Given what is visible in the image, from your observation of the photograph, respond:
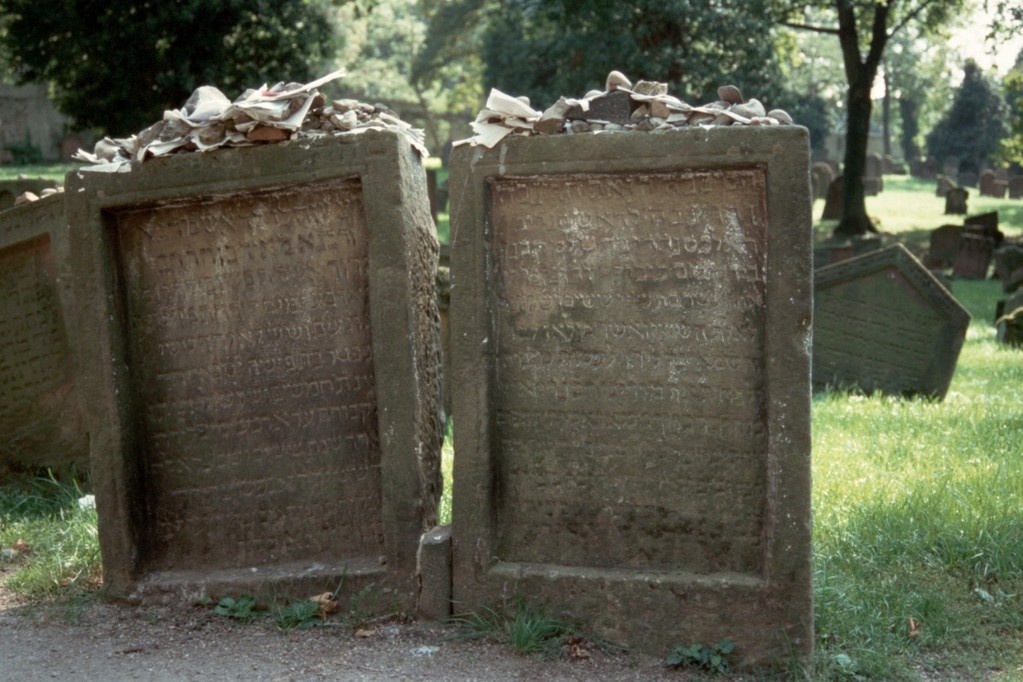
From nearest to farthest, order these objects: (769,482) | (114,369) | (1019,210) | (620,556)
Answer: (769,482)
(620,556)
(114,369)
(1019,210)

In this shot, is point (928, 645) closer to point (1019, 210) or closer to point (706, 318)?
point (706, 318)

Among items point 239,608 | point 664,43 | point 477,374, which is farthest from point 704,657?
point 664,43

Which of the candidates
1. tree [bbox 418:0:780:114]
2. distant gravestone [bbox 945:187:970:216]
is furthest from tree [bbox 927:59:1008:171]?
tree [bbox 418:0:780:114]

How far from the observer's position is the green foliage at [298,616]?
4.57m

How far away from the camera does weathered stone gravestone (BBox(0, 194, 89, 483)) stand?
6.41 m

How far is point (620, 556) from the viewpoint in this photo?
4434 mm

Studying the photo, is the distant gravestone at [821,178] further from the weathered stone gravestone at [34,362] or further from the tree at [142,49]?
the weathered stone gravestone at [34,362]

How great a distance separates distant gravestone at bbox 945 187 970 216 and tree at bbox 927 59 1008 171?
734 inches

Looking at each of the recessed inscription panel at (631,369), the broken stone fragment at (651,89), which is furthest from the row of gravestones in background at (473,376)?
the broken stone fragment at (651,89)

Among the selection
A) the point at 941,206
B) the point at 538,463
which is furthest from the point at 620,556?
the point at 941,206

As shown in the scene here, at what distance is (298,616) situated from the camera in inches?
→ 181

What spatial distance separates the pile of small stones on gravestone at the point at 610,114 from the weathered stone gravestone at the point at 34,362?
3068 millimetres

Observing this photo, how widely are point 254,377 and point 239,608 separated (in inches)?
36.0

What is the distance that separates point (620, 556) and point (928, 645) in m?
1.15
